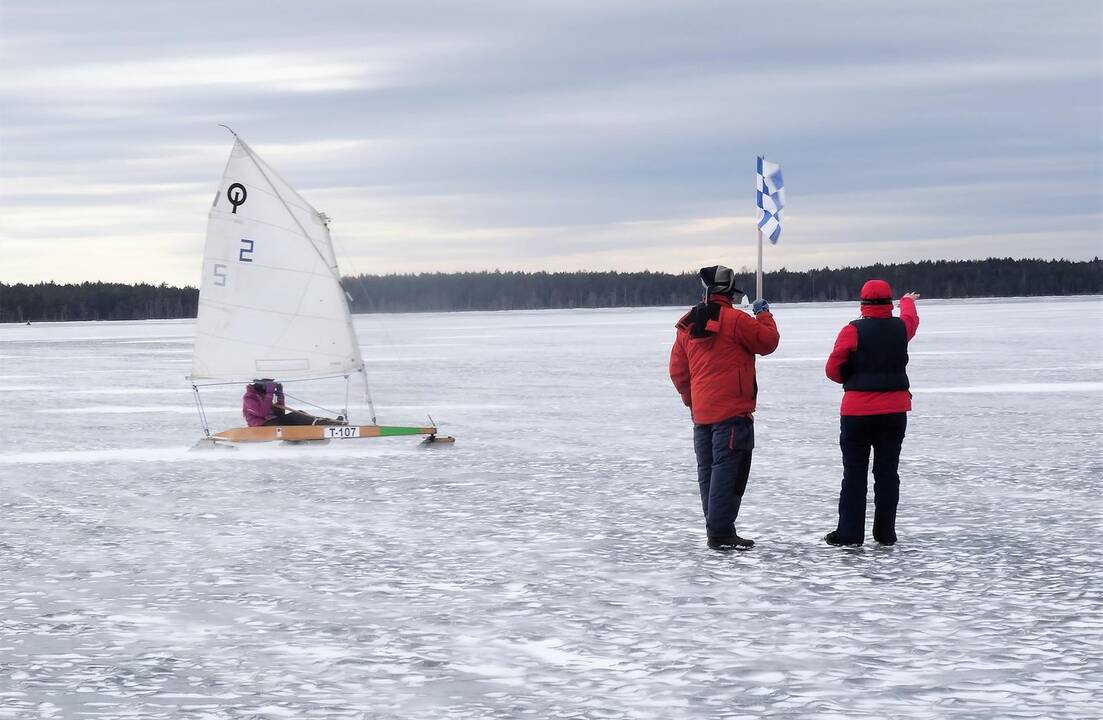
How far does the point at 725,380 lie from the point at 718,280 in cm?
67

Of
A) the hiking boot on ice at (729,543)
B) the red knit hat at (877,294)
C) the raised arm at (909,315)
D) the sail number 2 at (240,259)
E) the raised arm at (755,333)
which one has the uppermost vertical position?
the sail number 2 at (240,259)

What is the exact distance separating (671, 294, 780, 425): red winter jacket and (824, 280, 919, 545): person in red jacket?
51 cm

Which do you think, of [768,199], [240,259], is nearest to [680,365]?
[240,259]

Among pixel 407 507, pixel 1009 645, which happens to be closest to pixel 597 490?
pixel 407 507

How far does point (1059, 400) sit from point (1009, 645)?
613 inches

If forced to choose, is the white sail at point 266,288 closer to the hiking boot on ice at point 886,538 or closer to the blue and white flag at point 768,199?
the blue and white flag at point 768,199

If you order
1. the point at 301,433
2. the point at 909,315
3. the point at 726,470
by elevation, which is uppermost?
the point at 909,315

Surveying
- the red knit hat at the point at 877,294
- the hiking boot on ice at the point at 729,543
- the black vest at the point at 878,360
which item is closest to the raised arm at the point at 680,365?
the hiking boot on ice at the point at 729,543

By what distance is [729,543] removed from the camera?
375 inches

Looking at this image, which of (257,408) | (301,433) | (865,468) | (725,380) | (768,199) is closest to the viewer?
(725,380)

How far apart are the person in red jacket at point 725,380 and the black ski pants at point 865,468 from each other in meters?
0.66

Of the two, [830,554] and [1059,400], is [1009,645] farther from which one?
[1059,400]

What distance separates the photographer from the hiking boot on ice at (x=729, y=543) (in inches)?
375

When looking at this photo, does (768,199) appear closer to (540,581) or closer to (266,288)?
(266,288)
